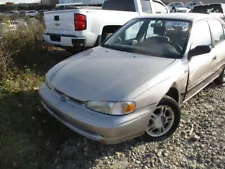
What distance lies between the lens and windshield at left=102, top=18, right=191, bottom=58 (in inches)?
134

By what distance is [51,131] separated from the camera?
3.21m

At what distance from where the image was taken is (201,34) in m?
3.73

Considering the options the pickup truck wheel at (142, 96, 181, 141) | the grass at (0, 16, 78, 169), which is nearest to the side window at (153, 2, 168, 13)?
the grass at (0, 16, 78, 169)

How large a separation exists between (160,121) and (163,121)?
7 centimetres

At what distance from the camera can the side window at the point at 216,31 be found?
409 cm

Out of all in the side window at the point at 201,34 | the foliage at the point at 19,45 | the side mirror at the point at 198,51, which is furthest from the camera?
the foliage at the point at 19,45

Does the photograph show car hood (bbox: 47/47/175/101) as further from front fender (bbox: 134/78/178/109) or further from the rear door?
the rear door

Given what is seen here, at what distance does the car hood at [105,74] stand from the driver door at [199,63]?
0.50m

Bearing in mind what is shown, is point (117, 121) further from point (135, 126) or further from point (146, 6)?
point (146, 6)

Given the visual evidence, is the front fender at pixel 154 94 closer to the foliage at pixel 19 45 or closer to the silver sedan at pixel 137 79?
the silver sedan at pixel 137 79

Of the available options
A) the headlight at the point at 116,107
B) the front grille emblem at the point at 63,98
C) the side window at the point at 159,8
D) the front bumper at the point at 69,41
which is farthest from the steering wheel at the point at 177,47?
the side window at the point at 159,8

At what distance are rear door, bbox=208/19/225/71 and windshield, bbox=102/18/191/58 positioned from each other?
2.53ft

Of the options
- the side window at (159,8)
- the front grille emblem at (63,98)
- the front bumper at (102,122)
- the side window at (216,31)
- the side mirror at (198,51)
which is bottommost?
the front bumper at (102,122)

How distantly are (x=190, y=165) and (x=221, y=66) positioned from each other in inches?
101
